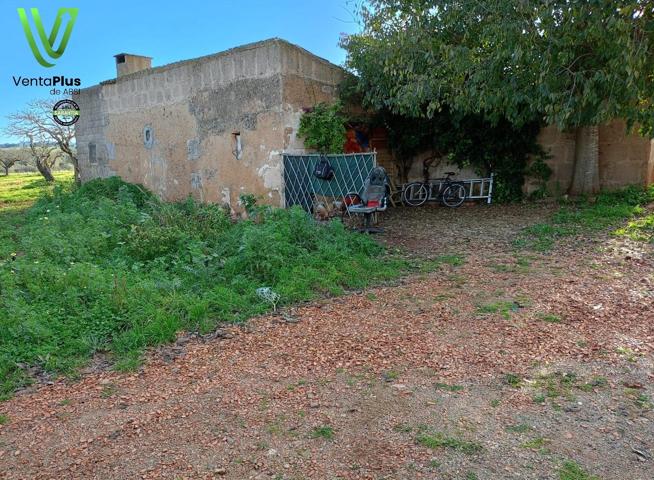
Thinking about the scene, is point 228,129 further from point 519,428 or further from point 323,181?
point 519,428

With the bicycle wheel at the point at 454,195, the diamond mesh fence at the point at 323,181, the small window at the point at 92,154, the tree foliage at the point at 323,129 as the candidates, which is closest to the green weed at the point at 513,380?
the diamond mesh fence at the point at 323,181

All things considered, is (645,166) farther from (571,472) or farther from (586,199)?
(571,472)

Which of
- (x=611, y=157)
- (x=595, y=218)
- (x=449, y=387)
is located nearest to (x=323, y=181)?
(x=595, y=218)

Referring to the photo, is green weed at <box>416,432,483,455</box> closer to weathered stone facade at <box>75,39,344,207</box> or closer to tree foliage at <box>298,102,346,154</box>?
weathered stone facade at <box>75,39,344,207</box>

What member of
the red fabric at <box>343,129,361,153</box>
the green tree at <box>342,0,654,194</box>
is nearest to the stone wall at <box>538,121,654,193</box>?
the green tree at <box>342,0,654,194</box>

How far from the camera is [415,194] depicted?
1106cm

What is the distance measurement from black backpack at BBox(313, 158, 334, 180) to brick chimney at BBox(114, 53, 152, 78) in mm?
6167

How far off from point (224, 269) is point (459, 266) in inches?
117

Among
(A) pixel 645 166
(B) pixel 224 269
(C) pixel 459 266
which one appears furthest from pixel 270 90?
(A) pixel 645 166

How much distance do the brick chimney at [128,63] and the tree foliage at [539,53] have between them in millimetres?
7197

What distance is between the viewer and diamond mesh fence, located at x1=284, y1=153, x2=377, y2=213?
26.3 feet

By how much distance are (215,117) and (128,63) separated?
4273 mm

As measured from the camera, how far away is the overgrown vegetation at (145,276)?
3.74 meters

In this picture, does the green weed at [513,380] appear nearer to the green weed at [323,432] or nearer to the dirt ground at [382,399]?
the dirt ground at [382,399]
